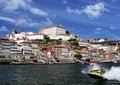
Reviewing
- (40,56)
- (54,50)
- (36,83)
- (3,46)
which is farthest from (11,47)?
(36,83)

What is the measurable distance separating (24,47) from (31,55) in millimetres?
6716

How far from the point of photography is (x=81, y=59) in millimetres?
195125

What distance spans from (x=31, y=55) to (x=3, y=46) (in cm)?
1606

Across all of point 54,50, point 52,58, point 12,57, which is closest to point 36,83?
point 12,57

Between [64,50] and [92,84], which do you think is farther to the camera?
[64,50]

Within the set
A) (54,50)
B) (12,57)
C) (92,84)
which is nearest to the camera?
(92,84)

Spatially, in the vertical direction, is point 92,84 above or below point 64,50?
below

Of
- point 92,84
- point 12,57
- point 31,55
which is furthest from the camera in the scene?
point 31,55

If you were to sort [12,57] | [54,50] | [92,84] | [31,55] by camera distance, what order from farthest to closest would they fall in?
[54,50] < [31,55] < [12,57] < [92,84]

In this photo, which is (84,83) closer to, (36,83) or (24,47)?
(36,83)

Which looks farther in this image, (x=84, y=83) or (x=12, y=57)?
(x=12, y=57)

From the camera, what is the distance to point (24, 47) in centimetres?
17575

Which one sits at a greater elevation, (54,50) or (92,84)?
(54,50)

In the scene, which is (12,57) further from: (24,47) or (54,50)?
(54,50)
